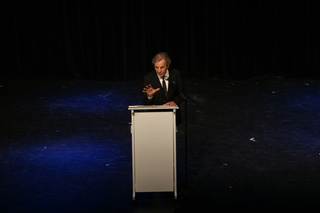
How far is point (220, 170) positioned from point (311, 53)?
21.5ft

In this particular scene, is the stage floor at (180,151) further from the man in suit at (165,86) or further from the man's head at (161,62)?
the man's head at (161,62)

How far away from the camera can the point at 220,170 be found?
5.85 metres

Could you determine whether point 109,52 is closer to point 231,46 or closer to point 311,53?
point 231,46

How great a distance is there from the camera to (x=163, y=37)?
11477mm

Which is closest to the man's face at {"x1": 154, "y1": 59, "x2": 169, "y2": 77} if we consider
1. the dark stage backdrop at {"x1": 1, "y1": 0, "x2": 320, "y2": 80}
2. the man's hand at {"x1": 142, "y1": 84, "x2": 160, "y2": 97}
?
the man's hand at {"x1": 142, "y1": 84, "x2": 160, "y2": 97}

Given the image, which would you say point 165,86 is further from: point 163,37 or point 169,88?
point 163,37

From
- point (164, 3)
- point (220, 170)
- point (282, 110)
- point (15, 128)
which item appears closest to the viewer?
point (220, 170)

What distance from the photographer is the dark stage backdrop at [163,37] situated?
11406 mm

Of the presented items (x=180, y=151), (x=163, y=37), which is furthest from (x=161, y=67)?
(x=163, y=37)

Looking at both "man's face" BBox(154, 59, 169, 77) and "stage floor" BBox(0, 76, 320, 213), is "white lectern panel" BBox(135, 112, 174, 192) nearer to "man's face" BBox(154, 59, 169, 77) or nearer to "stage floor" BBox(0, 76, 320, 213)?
"stage floor" BBox(0, 76, 320, 213)

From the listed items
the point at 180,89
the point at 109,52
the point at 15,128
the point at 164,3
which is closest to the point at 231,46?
the point at 164,3

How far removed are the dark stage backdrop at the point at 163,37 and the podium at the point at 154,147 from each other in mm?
6761

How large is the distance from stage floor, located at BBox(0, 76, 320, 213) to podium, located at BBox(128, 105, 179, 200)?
0.64 ft

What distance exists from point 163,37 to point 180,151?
5372 mm
